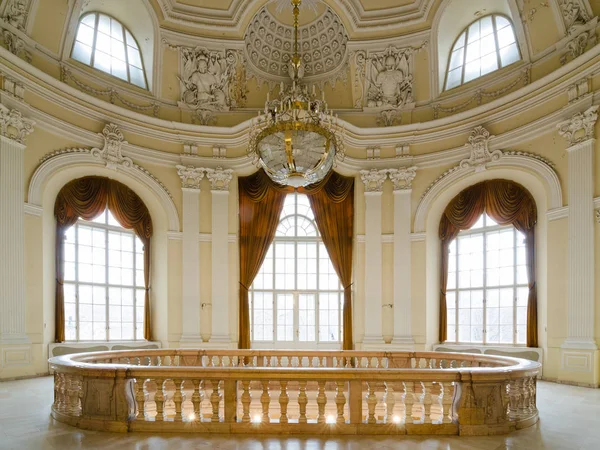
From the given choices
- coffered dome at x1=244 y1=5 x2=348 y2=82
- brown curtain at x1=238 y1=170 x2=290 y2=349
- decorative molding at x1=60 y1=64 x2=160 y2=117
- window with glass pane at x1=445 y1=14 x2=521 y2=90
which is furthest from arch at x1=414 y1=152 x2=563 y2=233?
decorative molding at x1=60 y1=64 x2=160 y2=117

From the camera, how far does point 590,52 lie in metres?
Answer: 7.81

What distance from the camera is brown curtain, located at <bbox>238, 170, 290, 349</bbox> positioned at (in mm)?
11094

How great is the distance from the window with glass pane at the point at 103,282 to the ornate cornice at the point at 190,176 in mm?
1672

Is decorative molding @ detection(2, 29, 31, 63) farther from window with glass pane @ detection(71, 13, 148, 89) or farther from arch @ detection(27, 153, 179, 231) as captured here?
arch @ detection(27, 153, 179, 231)

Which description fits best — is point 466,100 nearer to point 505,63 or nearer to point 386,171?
point 505,63

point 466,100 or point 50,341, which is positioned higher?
point 466,100

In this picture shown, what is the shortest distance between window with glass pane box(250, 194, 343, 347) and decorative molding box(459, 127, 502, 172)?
3875 mm

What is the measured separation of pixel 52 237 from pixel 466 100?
867cm

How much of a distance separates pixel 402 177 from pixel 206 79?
482 cm

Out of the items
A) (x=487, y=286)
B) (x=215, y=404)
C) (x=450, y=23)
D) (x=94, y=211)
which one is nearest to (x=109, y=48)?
(x=94, y=211)

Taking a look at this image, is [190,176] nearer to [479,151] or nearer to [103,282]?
[103,282]

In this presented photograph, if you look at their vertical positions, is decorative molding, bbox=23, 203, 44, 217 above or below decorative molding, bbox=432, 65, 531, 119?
below

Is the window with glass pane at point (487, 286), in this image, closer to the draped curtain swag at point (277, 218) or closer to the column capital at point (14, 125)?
the draped curtain swag at point (277, 218)

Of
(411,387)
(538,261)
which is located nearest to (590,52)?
(538,261)
